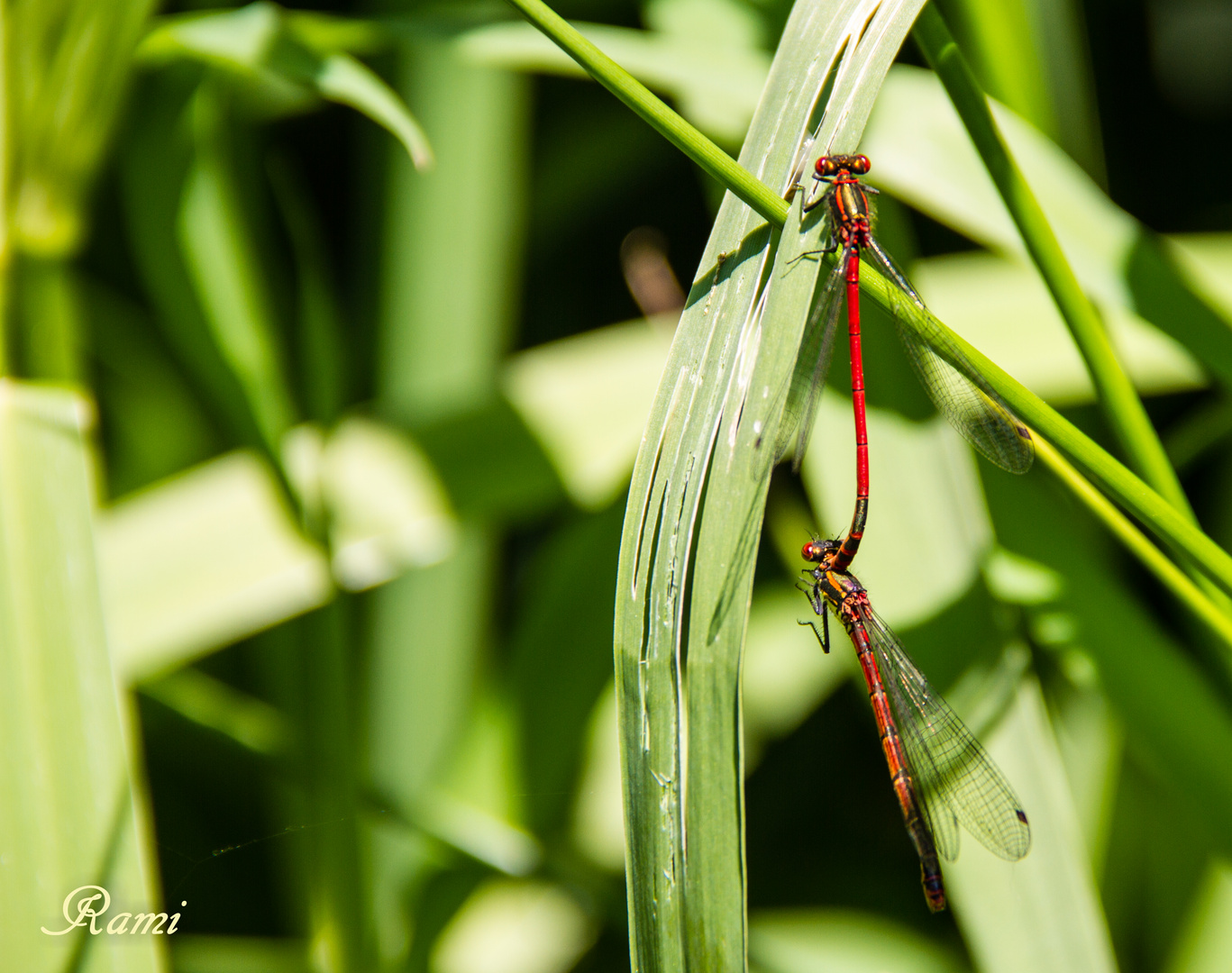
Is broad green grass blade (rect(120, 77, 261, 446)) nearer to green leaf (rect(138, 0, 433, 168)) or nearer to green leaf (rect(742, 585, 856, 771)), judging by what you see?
green leaf (rect(138, 0, 433, 168))

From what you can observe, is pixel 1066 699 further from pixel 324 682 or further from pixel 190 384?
pixel 190 384

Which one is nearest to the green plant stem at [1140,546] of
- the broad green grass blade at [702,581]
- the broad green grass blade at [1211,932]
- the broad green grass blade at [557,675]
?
the broad green grass blade at [702,581]

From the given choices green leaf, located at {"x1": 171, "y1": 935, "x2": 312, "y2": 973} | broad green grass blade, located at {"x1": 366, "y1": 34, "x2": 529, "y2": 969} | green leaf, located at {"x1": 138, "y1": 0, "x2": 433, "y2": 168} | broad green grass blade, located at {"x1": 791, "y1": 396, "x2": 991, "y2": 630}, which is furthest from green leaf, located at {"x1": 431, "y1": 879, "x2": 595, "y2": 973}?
green leaf, located at {"x1": 138, "y1": 0, "x2": 433, "y2": 168}

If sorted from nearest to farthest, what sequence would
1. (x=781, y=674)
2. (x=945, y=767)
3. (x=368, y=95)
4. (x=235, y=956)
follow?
(x=368, y=95)
(x=945, y=767)
(x=235, y=956)
(x=781, y=674)

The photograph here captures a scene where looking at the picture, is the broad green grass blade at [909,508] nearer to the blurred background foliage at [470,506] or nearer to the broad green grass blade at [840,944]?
the blurred background foliage at [470,506]

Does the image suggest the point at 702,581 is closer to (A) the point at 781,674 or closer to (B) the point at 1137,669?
(B) the point at 1137,669

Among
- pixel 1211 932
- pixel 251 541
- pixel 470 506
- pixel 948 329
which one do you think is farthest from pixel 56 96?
pixel 1211 932
